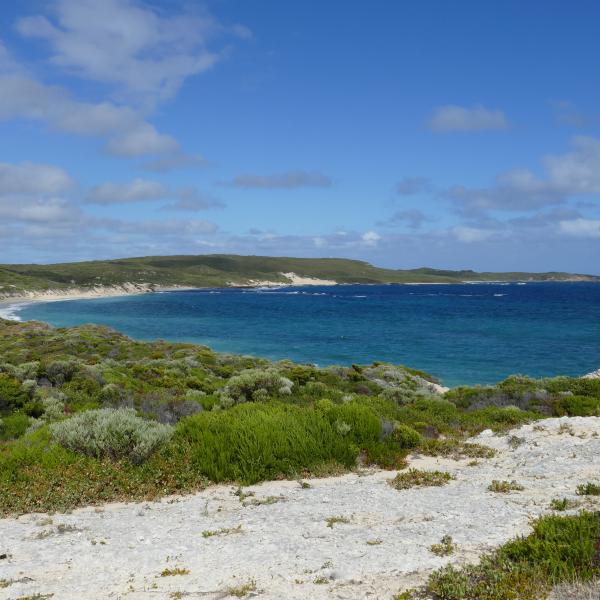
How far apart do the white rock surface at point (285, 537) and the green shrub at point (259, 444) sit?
1.71ft

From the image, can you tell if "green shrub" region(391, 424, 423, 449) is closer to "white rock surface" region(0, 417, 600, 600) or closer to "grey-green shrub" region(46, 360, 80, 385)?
"white rock surface" region(0, 417, 600, 600)

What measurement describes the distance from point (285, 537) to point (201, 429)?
4918 millimetres

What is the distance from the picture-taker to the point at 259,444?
37.6 ft

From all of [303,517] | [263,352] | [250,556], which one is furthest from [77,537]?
[263,352]

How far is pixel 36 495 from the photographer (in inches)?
374

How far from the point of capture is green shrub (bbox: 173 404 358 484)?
10.9 metres

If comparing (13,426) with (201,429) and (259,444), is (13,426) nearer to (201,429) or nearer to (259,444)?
(201,429)

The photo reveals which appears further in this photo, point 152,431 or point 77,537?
point 152,431

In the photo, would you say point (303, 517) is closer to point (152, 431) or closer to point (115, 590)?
point (115, 590)

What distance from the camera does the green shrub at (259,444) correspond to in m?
10.9

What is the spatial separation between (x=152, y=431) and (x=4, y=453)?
10.8ft

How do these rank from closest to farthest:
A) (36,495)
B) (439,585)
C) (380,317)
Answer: (439,585), (36,495), (380,317)

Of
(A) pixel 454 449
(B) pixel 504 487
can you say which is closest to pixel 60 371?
(A) pixel 454 449

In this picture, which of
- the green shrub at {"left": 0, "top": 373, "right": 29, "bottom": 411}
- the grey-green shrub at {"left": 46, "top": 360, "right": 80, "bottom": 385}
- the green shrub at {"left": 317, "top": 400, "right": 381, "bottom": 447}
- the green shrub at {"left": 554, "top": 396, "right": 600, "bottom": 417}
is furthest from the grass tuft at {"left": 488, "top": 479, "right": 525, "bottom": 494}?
the grey-green shrub at {"left": 46, "top": 360, "right": 80, "bottom": 385}
